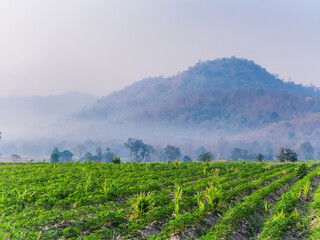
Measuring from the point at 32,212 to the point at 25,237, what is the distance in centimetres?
238

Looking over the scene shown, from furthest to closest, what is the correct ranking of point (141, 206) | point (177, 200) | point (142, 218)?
point (177, 200) < point (141, 206) < point (142, 218)

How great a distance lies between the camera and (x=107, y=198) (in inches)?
611

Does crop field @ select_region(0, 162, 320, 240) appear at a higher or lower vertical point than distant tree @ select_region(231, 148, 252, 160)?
higher

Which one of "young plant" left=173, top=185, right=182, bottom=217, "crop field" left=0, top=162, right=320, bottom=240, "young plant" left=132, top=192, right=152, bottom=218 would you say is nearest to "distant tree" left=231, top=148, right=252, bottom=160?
"crop field" left=0, top=162, right=320, bottom=240

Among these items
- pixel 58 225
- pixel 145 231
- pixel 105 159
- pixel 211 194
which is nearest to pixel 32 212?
pixel 58 225

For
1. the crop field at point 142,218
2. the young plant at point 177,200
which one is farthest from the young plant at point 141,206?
the young plant at point 177,200

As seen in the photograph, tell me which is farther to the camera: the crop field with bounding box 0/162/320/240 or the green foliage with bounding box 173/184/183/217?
the green foliage with bounding box 173/184/183/217

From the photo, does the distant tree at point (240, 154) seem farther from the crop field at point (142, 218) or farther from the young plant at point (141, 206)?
the young plant at point (141, 206)

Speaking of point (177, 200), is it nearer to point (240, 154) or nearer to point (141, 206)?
point (141, 206)

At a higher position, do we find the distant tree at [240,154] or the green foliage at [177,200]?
the green foliage at [177,200]

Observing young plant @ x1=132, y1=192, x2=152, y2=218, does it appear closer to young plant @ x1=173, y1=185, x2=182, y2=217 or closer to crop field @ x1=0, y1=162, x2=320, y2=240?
crop field @ x1=0, y1=162, x2=320, y2=240

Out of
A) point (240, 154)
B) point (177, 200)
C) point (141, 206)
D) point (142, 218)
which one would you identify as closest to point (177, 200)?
point (177, 200)

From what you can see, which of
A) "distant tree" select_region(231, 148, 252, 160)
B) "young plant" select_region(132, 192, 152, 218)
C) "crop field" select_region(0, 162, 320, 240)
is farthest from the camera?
"distant tree" select_region(231, 148, 252, 160)

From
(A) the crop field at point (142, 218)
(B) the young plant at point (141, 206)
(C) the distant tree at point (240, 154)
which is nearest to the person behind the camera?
(A) the crop field at point (142, 218)
